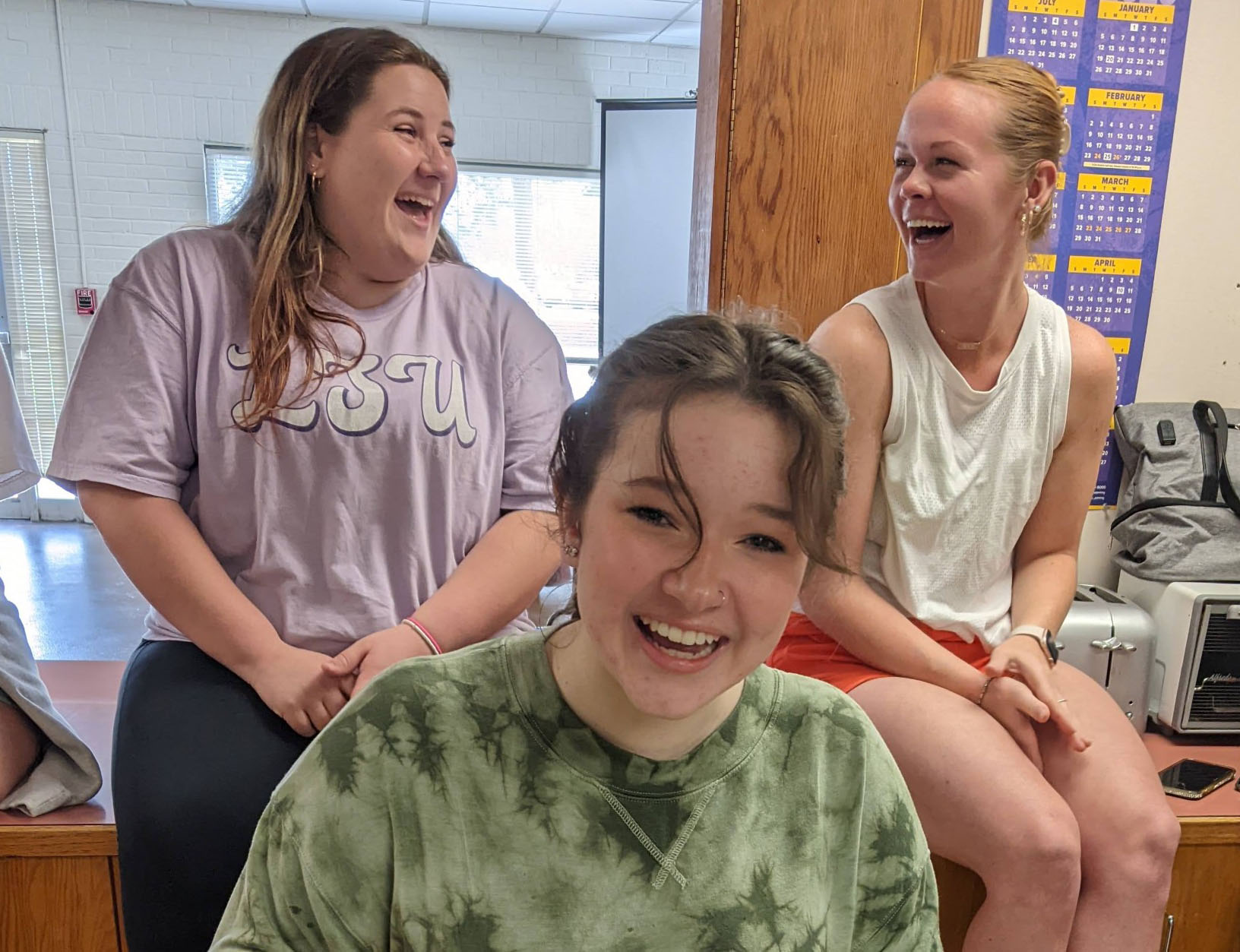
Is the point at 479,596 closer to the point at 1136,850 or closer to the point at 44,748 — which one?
the point at 44,748

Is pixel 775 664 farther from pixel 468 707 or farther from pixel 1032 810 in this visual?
pixel 468 707

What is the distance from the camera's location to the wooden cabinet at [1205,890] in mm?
1640

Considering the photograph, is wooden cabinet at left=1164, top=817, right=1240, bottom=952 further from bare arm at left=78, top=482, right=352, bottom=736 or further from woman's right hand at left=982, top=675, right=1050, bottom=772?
bare arm at left=78, top=482, right=352, bottom=736

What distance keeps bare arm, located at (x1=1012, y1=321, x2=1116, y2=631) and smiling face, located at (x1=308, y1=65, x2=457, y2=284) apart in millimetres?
1058

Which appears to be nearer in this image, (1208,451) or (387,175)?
(387,175)

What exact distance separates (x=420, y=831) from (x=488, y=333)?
87cm

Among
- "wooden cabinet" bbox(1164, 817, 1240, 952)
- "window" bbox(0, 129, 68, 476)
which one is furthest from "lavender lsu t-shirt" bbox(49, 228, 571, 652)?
"window" bbox(0, 129, 68, 476)

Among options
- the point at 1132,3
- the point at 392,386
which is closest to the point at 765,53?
the point at 1132,3

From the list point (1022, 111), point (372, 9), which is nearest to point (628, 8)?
point (372, 9)

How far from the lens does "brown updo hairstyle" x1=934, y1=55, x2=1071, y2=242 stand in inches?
55.7

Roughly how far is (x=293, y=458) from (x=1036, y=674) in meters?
1.09

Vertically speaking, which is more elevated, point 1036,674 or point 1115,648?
point 1036,674

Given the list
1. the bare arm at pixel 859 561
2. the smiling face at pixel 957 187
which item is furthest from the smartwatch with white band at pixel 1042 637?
the smiling face at pixel 957 187

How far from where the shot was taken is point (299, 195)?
4.45ft
